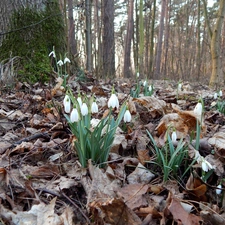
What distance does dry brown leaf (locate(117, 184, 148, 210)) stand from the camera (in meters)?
1.16

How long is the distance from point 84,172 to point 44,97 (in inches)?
64.9

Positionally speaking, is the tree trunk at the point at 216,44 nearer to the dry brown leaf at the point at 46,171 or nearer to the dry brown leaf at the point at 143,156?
the dry brown leaf at the point at 143,156

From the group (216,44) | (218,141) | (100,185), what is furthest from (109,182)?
(216,44)

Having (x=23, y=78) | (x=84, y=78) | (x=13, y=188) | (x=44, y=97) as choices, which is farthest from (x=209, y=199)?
(x=84, y=78)

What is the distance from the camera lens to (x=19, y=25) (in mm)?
3693

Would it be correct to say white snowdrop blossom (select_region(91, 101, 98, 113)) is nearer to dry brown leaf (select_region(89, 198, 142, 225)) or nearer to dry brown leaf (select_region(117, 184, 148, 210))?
dry brown leaf (select_region(117, 184, 148, 210))

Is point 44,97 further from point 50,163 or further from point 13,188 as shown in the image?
point 13,188

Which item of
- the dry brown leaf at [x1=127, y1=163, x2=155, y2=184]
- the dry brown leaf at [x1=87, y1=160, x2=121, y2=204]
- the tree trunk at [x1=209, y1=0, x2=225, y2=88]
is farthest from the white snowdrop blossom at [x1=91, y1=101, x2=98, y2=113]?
the tree trunk at [x1=209, y1=0, x2=225, y2=88]

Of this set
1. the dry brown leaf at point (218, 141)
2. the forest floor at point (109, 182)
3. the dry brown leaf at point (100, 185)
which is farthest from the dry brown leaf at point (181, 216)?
the dry brown leaf at point (218, 141)

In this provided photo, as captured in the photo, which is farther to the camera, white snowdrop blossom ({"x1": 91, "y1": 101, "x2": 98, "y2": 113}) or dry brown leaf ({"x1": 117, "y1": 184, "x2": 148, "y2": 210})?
white snowdrop blossom ({"x1": 91, "y1": 101, "x2": 98, "y2": 113})

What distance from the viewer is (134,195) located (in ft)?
3.97

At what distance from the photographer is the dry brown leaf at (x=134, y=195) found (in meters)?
1.16

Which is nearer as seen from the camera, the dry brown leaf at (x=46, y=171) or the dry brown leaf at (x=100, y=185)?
the dry brown leaf at (x=100, y=185)

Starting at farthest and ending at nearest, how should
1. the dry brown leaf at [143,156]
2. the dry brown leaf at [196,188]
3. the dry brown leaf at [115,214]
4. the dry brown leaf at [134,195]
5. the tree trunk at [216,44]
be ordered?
1. the tree trunk at [216,44]
2. the dry brown leaf at [143,156]
3. the dry brown leaf at [196,188]
4. the dry brown leaf at [134,195]
5. the dry brown leaf at [115,214]
